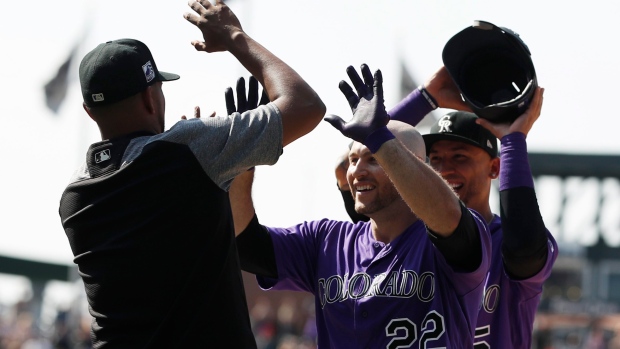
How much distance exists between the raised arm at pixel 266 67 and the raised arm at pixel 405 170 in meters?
0.40

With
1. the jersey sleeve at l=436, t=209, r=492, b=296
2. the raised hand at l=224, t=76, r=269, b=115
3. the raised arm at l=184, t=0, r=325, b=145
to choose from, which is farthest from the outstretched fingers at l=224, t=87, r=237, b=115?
the jersey sleeve at l=436, t=209, r=492, b=296

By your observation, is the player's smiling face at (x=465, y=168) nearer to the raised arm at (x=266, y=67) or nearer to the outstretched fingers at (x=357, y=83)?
the outstretched fingers at (x=357, y=83)

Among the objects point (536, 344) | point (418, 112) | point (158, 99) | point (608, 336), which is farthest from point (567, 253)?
point (158, 99)

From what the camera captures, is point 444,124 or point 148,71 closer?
point 148,71

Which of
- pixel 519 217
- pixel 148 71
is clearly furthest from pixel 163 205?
pixel 519 217

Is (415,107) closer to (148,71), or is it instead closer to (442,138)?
(442,138)

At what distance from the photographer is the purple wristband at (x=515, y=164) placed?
5.16 meters

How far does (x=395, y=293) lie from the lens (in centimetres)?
502

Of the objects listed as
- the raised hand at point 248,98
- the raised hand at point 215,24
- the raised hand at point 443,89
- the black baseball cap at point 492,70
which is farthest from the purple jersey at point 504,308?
the raised hand at point 215,24

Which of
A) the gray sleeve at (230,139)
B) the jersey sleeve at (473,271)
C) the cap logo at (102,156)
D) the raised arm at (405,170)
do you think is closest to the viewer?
the gray sleeve at (230,139)

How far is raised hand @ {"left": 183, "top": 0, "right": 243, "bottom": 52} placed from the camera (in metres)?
4.62

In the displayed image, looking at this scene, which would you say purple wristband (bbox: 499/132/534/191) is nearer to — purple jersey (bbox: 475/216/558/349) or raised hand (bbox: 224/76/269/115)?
purple jersey (bbox: 475/216/558/349)

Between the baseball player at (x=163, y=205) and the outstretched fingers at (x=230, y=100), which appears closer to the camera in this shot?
the baseball player at (x=163, y=205)

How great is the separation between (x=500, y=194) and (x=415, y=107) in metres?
1.03
